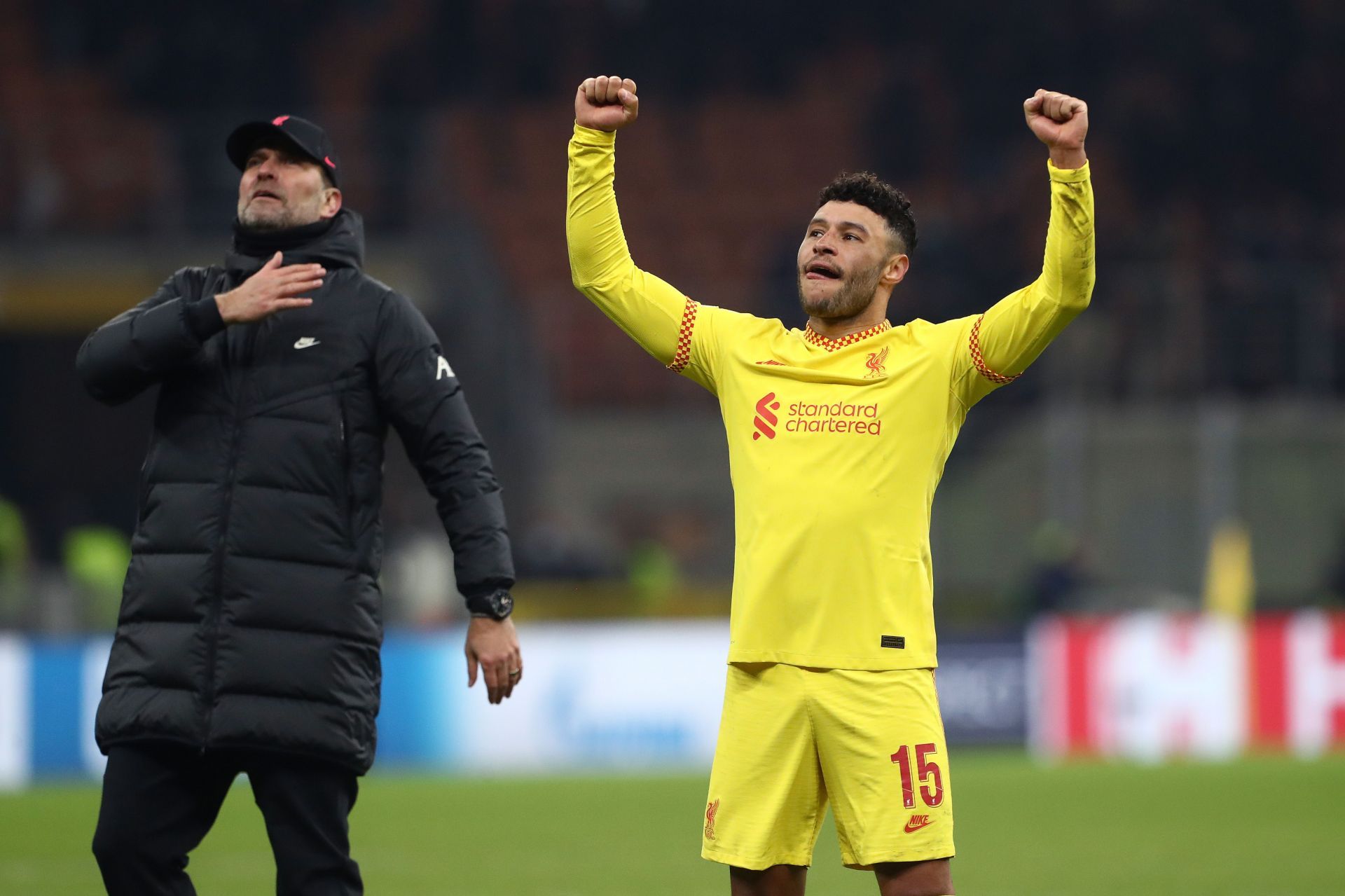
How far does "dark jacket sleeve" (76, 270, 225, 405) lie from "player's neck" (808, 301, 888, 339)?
4.48ft

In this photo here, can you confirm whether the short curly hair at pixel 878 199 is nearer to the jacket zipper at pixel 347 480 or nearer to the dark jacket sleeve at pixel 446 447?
the dark jacket sleeve at pixel 446 447

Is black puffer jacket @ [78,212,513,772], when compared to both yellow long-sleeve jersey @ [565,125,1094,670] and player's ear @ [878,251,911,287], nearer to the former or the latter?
yellow long-sleeve jersey @ [565,125,1094,670]

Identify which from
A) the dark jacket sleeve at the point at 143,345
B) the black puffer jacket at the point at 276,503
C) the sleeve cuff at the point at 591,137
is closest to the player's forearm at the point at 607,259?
the sleeve cuff at the point at 591,137

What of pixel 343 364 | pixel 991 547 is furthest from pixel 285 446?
pixel 991 547

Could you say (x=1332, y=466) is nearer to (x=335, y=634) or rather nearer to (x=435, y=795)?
(x=435, y=795)

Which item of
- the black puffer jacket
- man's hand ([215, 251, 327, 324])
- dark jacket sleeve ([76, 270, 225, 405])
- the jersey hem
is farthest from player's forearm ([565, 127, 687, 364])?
dark jacket sleeve ([76, 270, 225, 405])

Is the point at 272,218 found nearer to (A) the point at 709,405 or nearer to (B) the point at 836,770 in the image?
(B) the point at 836,770

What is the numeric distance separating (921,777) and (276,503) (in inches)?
59.4

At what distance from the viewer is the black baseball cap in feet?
14.7

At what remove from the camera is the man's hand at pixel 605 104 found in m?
4.62

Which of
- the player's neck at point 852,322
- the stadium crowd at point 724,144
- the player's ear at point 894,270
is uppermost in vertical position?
the stadium crowd at point 724,144

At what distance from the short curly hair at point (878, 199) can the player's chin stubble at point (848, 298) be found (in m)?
0.14

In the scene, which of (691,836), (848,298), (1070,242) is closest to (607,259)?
(848,298)

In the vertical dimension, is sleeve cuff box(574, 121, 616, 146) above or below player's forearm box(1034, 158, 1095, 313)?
above
